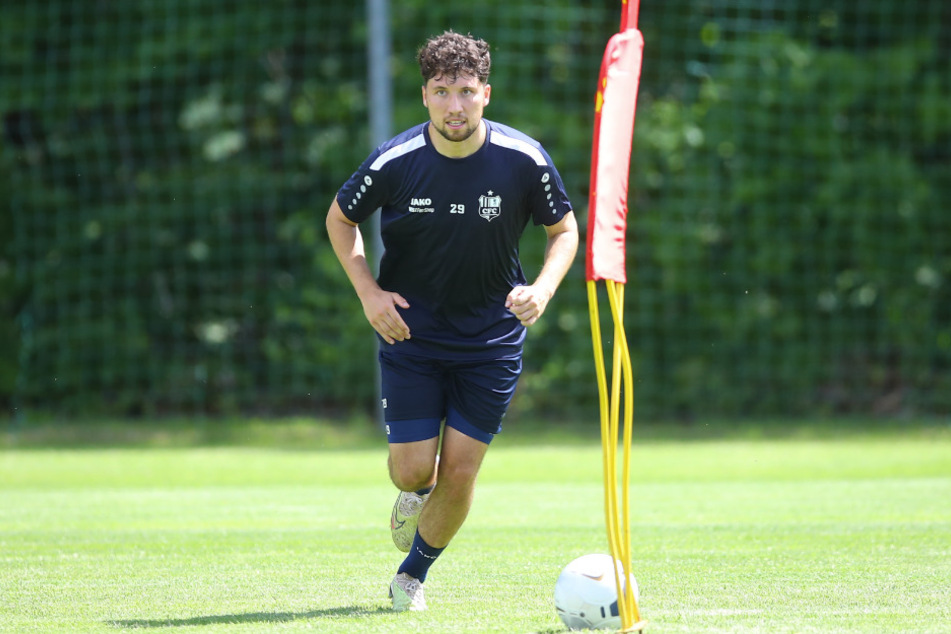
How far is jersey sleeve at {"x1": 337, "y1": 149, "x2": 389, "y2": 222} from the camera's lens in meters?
5.08

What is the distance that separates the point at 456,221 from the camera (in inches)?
199

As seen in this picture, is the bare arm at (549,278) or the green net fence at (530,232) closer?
the bare arm at (549,278)

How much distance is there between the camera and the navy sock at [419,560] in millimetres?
5043

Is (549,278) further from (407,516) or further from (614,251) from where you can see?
(407,516)

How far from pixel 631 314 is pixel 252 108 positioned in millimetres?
5175

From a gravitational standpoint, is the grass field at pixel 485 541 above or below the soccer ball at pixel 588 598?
below

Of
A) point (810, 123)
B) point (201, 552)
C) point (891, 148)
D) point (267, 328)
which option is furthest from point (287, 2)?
point (201, 552)

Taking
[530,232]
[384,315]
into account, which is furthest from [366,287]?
[530,232]

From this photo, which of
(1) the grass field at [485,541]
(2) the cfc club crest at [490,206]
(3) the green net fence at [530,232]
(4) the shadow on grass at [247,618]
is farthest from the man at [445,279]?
(3) the green net fence at [530,232]

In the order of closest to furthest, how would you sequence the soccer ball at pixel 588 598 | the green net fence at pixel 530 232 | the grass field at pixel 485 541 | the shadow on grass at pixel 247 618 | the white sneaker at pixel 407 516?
the soccer ball at pixel 588 598
the shadow on grass at pixel 247 618
the grass field at pixel 485 541
the white sneaker at pixel 407 516
the green net fence at pixel 530 232

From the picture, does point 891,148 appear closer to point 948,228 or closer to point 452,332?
point 948,228

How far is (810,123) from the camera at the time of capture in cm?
1448

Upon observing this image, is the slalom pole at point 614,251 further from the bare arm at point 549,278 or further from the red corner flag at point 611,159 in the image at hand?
the bare arm at point 549,278

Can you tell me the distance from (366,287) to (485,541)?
2326 mm
